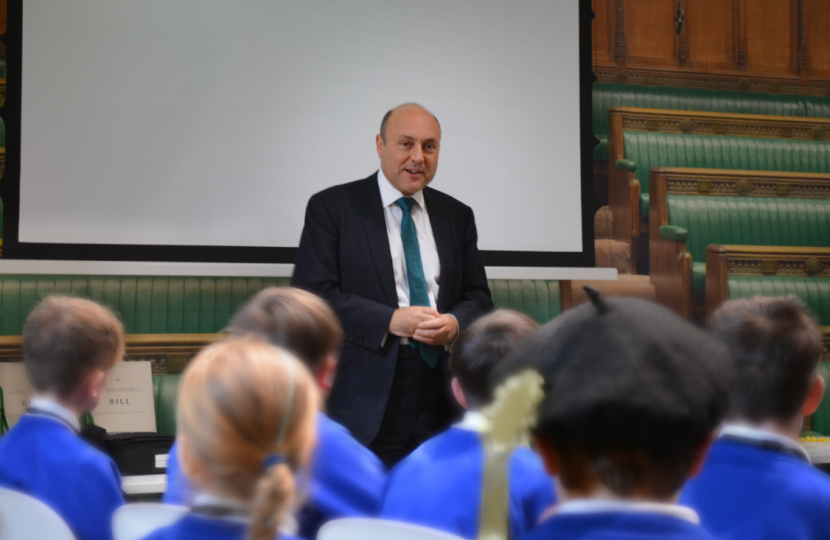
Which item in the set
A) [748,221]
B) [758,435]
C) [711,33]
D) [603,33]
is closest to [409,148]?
[758,435]

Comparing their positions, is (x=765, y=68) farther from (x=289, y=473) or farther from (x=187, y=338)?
(x=289, y=473)

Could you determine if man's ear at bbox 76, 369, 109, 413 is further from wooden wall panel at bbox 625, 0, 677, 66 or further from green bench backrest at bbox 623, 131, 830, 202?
wooden wall panel at bbox 625, 0, 677, 66

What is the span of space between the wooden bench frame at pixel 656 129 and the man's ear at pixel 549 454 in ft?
15.3

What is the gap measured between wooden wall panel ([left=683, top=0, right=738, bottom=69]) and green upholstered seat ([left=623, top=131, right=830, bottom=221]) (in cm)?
99

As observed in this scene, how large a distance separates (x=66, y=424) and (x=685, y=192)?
4.37 meters

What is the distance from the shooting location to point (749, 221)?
5.10m

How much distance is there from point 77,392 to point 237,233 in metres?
2.22

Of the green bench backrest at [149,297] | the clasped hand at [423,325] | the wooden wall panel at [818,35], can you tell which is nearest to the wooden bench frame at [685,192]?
the wooden wall panel at [818,35]

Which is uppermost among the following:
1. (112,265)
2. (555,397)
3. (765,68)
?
(765,68)

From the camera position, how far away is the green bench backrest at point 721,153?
5.47 meters

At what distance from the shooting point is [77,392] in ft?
5.34

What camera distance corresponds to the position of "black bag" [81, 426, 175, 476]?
2758mm

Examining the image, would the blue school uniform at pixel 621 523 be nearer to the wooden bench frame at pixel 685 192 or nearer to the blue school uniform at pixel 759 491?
the blue school uniform at pixel 759 491

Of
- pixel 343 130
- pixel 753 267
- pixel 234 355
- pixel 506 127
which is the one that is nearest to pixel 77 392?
pixel 234 355
